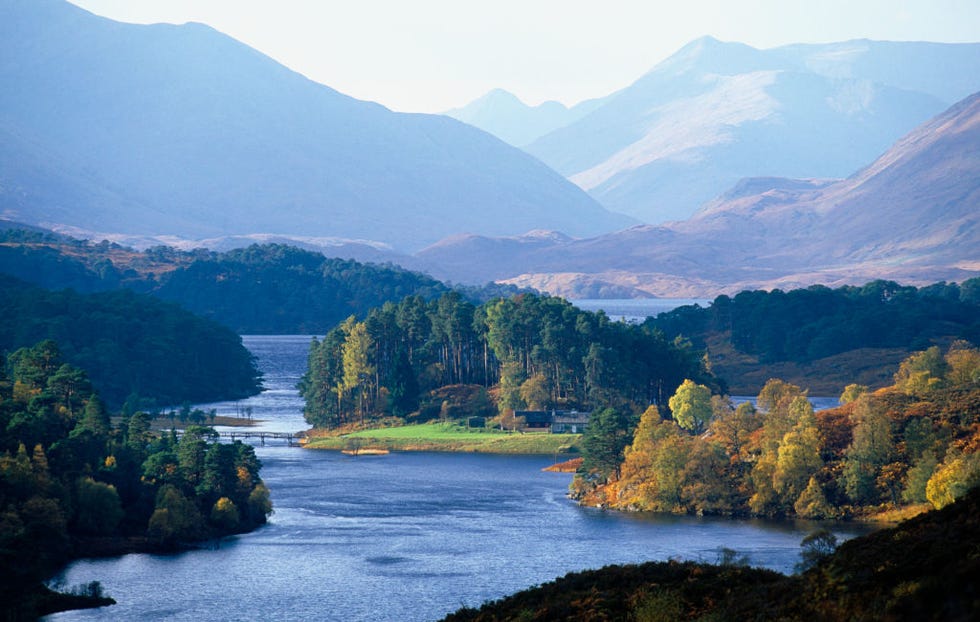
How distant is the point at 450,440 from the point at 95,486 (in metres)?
58.7

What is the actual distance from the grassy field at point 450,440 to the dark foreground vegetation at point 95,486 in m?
41.1

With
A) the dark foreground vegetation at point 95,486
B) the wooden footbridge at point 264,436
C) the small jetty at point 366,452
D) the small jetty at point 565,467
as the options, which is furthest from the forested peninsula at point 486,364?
the dark foreground vegetation at point 95,486

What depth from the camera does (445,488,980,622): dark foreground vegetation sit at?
84.2 feet

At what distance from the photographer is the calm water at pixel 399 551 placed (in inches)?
2729

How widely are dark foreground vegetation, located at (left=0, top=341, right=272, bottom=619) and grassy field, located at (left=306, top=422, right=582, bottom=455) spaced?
41.1 metres

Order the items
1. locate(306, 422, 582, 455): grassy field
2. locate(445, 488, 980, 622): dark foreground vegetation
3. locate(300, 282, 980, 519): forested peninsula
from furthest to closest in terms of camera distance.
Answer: locate(306, 422, 582, 455): grassy field < locate(300, 282, 980, 519): forested peninsula < locate(445, 488, 980, 622): dark foreground vegetation

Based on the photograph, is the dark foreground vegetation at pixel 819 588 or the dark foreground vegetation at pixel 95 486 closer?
the dark foreground vegetation at pixel 819 588

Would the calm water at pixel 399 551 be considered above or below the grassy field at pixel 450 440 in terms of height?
below

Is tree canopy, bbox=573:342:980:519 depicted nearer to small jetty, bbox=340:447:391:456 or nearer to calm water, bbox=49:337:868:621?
calm water, bbox=49:337:868:621

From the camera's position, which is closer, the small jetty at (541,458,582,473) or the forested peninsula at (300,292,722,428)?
the small jetty at (541,458,582,473)

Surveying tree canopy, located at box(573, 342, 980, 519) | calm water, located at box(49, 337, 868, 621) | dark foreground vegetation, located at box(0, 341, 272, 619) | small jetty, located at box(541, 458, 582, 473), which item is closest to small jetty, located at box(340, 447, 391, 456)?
small jetty, located at box(541, 458, 582, 473)

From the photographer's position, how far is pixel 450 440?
458ft

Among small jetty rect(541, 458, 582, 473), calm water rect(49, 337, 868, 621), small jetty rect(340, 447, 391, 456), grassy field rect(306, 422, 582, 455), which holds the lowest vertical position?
calm water rect(49, 337, 868, 621)

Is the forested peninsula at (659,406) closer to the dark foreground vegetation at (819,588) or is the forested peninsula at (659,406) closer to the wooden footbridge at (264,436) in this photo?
the wooden footbridge at (264,436)
